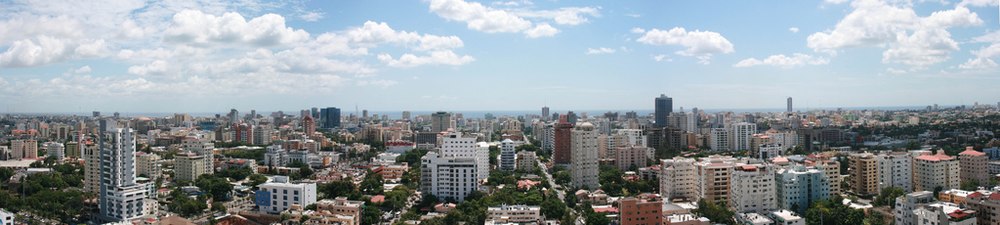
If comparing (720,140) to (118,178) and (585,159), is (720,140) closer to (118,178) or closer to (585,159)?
(585,159)

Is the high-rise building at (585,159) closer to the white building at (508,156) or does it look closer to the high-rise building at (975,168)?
the white building at (508,156)

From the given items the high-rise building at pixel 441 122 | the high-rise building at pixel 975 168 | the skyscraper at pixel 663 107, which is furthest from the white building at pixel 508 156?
the skyscraper at pixel 663 107

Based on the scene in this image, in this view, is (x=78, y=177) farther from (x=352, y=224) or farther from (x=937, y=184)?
(x=937, y=184)

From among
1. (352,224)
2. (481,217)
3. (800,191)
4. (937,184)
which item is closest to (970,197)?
(800,191)

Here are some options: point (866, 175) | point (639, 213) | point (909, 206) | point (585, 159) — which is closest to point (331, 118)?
point (585, 159)

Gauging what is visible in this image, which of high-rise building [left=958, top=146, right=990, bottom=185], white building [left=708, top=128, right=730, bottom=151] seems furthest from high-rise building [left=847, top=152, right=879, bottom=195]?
white building [left=708, top=128, right=730, bottom=151]

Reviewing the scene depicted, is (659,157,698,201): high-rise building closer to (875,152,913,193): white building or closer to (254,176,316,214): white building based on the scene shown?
(875,152,913,193): white building
